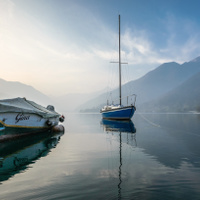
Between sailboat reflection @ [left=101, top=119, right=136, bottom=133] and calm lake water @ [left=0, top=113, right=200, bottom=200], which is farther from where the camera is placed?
sailboat reflection @ [left=101, top=119, right=136, bottom=133]

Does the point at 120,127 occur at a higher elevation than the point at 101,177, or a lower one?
higher

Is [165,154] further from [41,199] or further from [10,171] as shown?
[10,171]

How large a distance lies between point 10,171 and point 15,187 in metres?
2.07

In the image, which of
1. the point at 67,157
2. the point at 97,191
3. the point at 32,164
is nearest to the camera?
the point at 97,191

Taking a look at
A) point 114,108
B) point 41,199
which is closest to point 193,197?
point 41,199

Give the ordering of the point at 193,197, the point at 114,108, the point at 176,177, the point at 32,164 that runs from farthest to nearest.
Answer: the point at 114,108, the point at 32,164, the point at 176,177, the point at 193,197

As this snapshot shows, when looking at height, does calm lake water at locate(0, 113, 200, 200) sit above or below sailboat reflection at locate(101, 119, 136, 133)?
below

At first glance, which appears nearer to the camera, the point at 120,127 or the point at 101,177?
the point at 101,177

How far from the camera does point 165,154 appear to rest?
1080 cm

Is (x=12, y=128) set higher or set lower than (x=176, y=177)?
higher

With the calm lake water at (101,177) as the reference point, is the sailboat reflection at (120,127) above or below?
above

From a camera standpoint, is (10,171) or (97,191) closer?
(97,191)

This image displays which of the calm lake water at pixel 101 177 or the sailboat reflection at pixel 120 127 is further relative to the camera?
the sailboat reflection at pixel 120 127

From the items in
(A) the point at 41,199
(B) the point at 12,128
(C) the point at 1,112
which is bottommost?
(A) the point at 41,199
